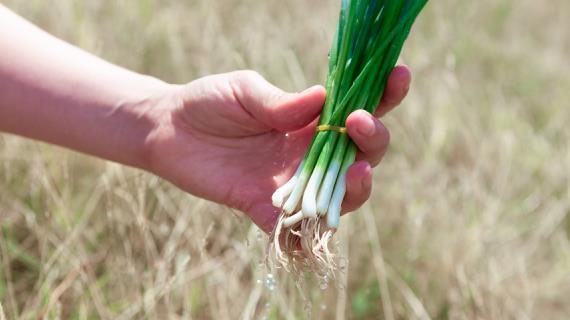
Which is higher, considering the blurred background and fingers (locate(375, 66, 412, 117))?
fingers (locate(375, 66, 412, 117))

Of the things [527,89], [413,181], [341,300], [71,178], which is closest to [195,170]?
[341,300]

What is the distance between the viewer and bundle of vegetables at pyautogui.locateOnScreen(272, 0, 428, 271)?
0.95 meters

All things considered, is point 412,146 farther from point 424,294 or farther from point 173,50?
point 173,50

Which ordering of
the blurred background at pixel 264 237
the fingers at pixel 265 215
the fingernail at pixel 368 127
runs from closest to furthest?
the fingernail at pixel 368 127, the fingers at pixel 265 215, the blurred background at pixel 264 237

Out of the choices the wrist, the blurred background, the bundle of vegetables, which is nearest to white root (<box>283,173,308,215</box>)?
the bundle of vegetables

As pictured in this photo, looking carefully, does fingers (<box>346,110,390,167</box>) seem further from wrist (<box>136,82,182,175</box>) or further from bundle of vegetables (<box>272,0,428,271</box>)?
wrist (<box>136,82,182,175</box>)

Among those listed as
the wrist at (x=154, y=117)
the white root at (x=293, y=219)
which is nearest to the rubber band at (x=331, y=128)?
the white root at (x=293, y=219)

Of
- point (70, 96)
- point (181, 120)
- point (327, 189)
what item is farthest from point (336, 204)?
point (70, 96)

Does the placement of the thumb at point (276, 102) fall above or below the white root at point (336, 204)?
above

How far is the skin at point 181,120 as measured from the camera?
1.00 meters

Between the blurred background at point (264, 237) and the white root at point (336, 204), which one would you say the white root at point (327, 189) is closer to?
the white root at point (336, 204)

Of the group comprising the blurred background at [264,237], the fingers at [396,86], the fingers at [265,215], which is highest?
the fingers at [396,86]

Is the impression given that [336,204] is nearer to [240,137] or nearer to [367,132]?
[367,132]

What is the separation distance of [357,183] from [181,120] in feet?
1.08
